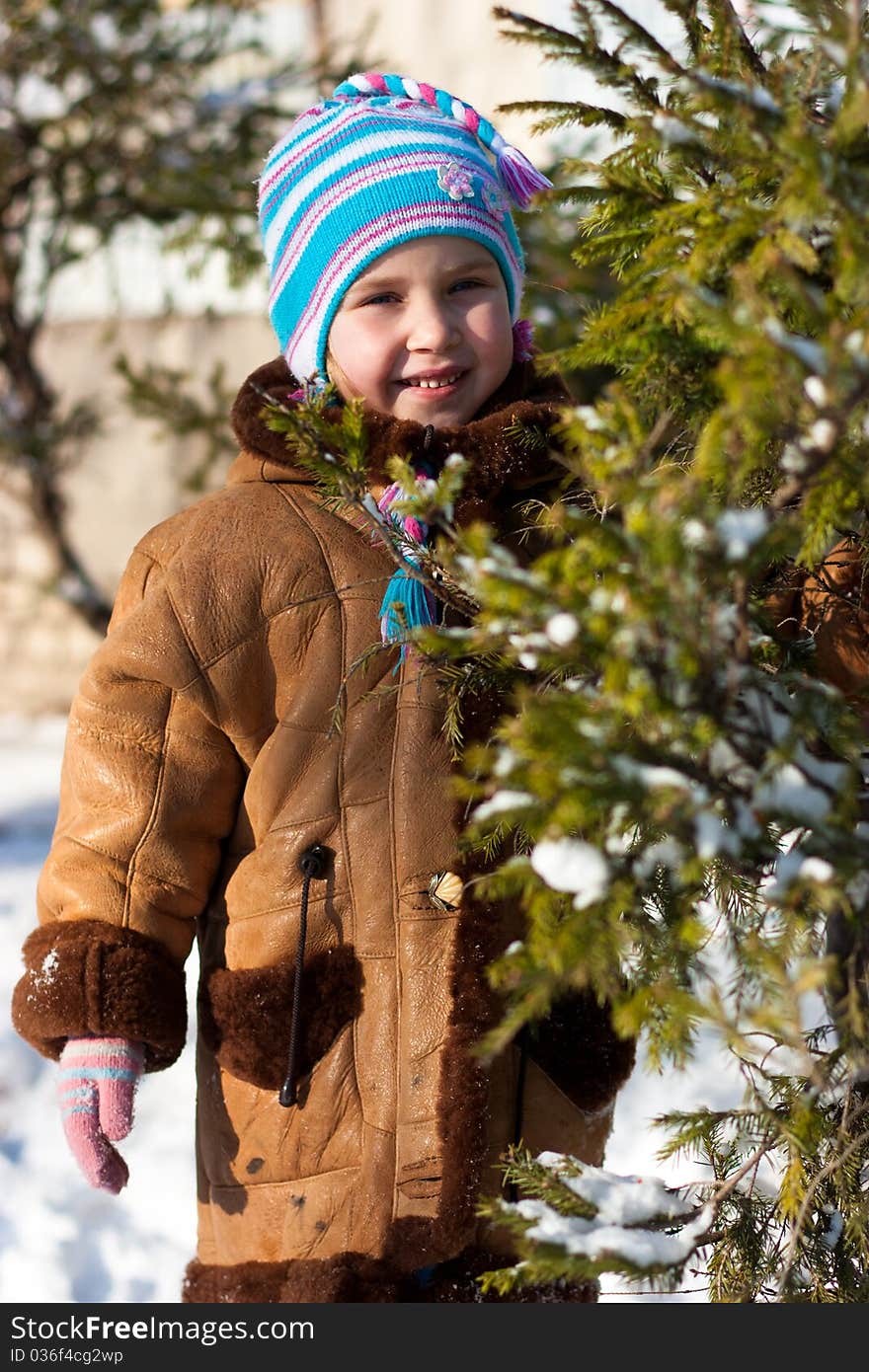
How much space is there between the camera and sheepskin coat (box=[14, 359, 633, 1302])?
1865mm

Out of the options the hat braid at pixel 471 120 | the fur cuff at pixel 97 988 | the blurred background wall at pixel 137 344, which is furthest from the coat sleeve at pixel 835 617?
the blurred background wall at pixel 137 344

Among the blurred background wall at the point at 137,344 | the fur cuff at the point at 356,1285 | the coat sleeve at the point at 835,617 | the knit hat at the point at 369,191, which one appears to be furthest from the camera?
the blurred background wall at the point at 137,344

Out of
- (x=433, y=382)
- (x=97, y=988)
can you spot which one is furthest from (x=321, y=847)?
(x=433, y=382)

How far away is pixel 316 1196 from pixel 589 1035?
445 mm

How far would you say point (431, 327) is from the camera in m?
1.96

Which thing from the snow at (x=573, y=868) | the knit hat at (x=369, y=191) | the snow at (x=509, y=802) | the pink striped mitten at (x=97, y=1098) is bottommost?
the snow at (x=573, y=868)

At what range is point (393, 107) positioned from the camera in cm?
209

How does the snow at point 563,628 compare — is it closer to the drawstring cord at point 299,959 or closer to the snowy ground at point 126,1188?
the drawstring cord at point 299,959

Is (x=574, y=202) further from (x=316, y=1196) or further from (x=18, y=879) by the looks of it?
(x=18, y=879)

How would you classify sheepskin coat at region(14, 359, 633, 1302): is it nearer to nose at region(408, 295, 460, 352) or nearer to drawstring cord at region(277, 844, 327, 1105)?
drawstring cord at region(277, 844, 327, 1105)

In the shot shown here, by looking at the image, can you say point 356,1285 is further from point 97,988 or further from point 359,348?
point 359,348

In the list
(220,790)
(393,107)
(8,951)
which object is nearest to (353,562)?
(220,790)

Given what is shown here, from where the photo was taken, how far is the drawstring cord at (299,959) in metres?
1.87

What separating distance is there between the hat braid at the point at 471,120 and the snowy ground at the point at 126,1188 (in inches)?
66.9
